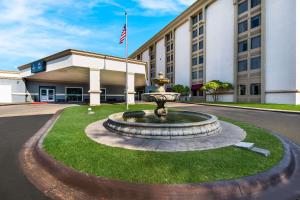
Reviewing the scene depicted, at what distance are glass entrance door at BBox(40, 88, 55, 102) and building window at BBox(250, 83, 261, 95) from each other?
1408 inches

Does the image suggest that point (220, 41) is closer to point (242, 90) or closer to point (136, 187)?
point (242, 90)

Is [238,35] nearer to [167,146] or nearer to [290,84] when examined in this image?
[290,84]

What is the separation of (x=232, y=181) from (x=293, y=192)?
130 cm

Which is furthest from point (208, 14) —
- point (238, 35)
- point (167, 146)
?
point (167, 146)

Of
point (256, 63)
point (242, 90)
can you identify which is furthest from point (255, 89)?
point (256, 63)

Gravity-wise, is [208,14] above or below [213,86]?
above

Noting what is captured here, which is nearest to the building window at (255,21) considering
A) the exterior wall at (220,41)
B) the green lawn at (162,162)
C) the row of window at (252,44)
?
Answer: the row of window at (252,44)

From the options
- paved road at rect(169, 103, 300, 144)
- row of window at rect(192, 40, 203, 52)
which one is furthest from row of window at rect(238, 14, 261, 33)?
paved road at rect(169, 103, 300, 144)

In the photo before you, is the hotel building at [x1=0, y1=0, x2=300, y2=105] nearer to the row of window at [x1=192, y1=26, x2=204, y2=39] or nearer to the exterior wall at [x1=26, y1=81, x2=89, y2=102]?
the exterior wall at [x1=26, y1=81, x2=89, y2=102]

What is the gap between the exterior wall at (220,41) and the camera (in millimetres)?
36188

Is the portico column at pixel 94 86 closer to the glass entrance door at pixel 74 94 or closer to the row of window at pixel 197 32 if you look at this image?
the glass entrance door at pixel 74 94

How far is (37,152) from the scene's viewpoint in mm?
5789

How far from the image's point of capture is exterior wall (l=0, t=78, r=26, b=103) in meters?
29.6

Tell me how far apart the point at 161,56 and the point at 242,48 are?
105 feet
